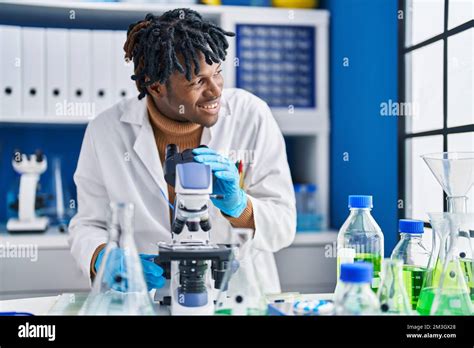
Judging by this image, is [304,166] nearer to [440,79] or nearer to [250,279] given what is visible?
[440,79]

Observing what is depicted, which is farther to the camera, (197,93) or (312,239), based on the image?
(312,239)

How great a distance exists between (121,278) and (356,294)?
309 mm

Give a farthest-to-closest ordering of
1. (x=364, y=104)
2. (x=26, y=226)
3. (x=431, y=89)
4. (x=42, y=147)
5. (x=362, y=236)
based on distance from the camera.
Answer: (x=42, y=147) < (x=26, y=226) < (x=364, y=104) < (x=431, y=89) < (x=362, y=236)

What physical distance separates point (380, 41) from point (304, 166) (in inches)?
30.2

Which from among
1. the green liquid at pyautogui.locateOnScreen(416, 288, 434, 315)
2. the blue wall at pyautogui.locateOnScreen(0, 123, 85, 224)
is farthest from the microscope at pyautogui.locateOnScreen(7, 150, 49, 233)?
the green liquid at pyautogui.locateOnScreen(416, 288, 434, 315)

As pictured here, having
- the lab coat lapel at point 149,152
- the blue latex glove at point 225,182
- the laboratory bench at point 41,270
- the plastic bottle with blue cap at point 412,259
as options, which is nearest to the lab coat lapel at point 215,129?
the lab coat lapel at point 149,152

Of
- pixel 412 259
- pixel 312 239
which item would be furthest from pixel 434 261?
pixel 312 239

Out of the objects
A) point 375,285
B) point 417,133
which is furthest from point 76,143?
point 375,285

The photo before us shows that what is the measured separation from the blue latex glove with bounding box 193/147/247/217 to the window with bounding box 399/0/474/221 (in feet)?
2.00

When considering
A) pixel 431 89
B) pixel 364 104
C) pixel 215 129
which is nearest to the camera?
pixel 215 129

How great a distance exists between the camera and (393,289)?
0.81 m

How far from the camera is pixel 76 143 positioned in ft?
9.00

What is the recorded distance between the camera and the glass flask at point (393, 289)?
0.80 metres

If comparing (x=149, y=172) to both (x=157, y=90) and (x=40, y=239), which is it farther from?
(x=40, y=239)
